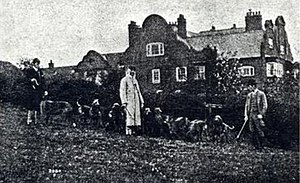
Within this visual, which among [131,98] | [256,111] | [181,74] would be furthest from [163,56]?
[256,111]

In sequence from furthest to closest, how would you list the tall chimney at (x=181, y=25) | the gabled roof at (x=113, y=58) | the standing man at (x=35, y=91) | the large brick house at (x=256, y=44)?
1. the standing man at (x=35, y=91)
2. the gabled roof at (x=113, y=58)
3. the tall chimney at (x=181, y=25)
4. the large brick house at (x=256, y=44)

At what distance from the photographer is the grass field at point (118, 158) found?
19.2ft

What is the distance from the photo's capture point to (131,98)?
6.68 metres

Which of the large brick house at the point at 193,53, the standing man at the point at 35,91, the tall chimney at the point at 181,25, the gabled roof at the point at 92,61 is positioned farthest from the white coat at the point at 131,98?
the standing man at the point at 35,91

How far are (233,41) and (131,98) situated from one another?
4.59ft

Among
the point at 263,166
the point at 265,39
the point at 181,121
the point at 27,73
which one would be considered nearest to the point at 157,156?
the point at 181,121

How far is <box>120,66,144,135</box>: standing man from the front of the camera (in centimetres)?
662

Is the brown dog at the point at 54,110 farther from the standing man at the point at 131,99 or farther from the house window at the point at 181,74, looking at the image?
the house window at the point at 181,74

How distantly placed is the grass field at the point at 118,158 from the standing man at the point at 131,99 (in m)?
0.19

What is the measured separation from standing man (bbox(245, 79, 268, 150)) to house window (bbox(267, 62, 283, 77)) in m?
0.20

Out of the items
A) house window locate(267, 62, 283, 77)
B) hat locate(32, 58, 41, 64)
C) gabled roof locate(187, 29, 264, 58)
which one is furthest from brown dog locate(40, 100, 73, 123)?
house window locate(267, 62, 283, 77)

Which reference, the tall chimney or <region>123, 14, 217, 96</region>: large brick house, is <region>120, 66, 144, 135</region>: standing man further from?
the tall chimney

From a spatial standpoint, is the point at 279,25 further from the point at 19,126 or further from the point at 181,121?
the point at 19,126

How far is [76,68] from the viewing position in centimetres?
698
